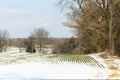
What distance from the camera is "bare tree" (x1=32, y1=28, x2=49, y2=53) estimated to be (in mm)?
78387

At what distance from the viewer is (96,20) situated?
30.5 m

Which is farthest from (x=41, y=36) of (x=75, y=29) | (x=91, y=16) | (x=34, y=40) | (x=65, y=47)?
(x=91, y=16)

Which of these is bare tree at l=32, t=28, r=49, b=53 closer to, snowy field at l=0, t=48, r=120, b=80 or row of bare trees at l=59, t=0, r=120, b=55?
row of bare trees at l=59, t=0, r=120, b=55

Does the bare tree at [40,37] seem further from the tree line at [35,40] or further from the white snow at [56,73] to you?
the white snow at [56,73]

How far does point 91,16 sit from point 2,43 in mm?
57319

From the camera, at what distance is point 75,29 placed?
35844 mm

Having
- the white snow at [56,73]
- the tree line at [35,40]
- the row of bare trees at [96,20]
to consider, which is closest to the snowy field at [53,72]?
the white snow at [56,73]

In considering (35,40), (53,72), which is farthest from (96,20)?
(35,40)

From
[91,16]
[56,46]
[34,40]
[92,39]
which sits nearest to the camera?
[91,16]

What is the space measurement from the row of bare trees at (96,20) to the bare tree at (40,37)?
44.0m

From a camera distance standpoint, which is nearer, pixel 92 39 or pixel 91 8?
pixel 91 8

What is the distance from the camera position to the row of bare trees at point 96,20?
27.8m

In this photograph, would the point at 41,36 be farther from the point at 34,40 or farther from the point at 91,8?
the point at 91,8

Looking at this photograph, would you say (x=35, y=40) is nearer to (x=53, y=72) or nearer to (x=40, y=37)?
(x=40, y=37)
